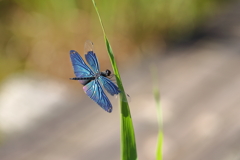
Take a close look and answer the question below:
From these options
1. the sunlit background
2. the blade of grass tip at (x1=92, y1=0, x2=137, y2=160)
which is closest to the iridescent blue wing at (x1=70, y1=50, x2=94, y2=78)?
the blade of grass tip at (x1=92, y1=0, x2=137, y2=160)

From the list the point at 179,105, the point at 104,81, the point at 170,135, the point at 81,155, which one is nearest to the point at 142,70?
the point at 179,105

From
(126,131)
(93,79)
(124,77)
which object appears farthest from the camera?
(124,77)

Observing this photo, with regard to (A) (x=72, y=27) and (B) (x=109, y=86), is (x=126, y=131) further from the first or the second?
(A) (x=72, y=27)

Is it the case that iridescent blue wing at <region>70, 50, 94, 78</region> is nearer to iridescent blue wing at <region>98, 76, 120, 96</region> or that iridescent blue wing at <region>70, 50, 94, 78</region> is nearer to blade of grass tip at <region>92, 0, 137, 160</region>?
iridescent blue wing at <region>98, 76, 120, 96</region>

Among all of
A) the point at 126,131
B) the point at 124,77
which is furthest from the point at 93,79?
the point at 124,77

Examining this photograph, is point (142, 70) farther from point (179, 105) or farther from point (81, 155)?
point (81, 155)

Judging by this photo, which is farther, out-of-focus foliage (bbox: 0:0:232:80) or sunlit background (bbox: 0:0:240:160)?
out-of-focus foliage (bbox: 0:0:232:80)
